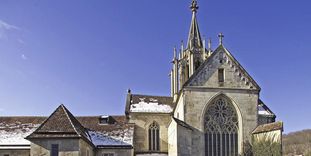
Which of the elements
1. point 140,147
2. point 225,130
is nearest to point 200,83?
point 225,130

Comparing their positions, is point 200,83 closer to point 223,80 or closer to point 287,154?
point 223,80

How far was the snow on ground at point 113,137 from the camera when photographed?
44.5 m

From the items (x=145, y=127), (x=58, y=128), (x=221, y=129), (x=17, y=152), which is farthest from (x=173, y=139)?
(x=17, y=152)

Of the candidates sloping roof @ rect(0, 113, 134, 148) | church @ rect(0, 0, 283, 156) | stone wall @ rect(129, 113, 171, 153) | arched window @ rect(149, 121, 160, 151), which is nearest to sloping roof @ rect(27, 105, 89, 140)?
church @ rect(0, 0, 283, 156)

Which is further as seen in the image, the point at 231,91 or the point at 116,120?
the point at 116,120

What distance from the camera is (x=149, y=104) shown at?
178 ft

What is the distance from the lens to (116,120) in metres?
51.9

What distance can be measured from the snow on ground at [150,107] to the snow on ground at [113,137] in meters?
4.89

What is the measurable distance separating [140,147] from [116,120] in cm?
467

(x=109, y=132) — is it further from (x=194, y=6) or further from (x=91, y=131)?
(x=194, y=6)

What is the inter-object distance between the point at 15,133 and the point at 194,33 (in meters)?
29.0

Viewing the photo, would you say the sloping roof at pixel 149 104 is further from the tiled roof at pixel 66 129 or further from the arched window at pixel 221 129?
the arched window at pixel 221 129

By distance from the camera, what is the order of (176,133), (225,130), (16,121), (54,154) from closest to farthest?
(54,154) < (176,133) < (225,130) < (16,121)

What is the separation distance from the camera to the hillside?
6640 centimetres
